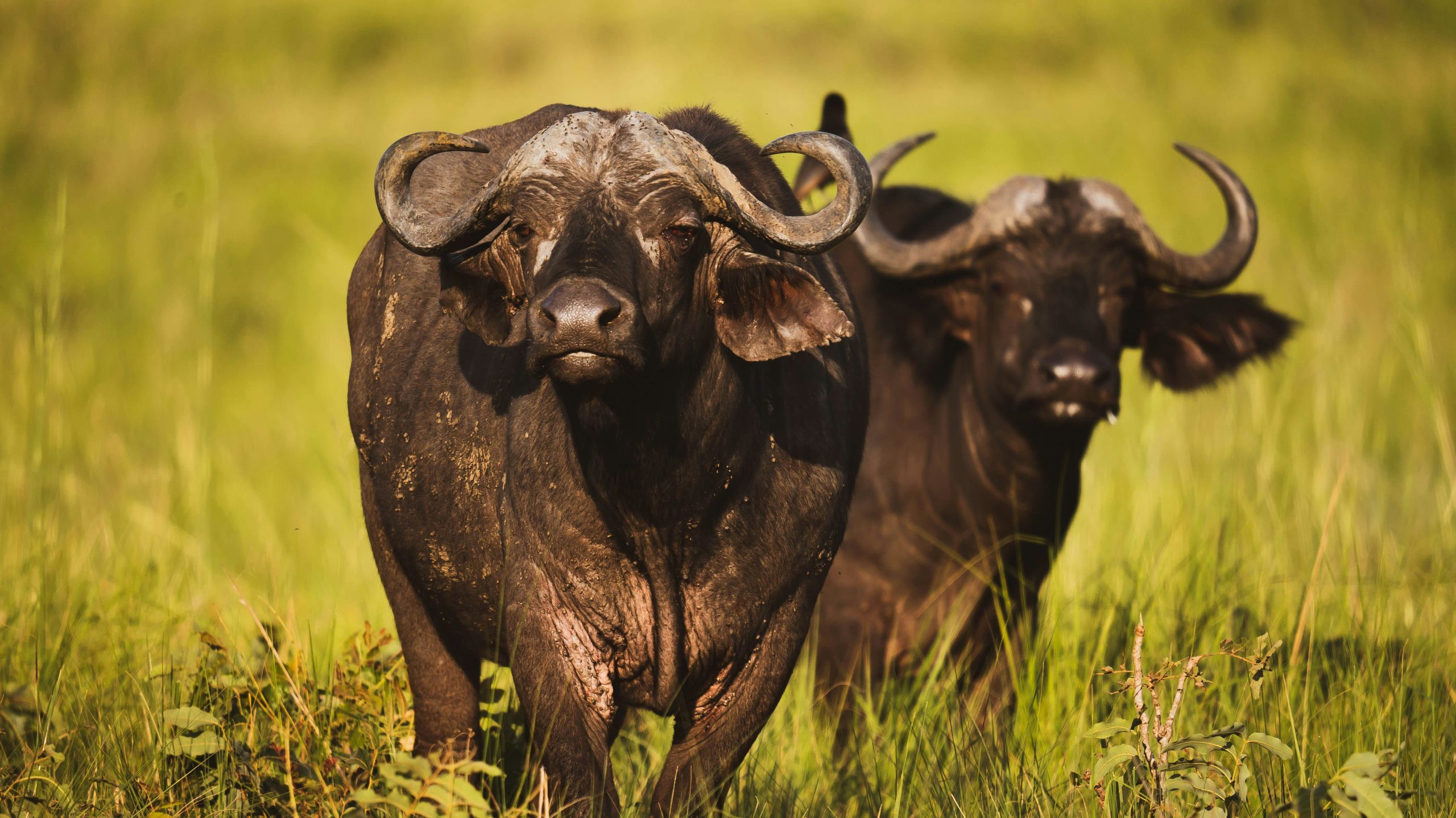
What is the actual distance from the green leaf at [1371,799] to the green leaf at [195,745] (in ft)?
7.93

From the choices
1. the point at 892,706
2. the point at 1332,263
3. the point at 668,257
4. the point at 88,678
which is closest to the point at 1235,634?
the point at 892,706

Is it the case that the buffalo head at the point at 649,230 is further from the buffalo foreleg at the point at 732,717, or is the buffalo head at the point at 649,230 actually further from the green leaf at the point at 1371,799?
the green leaf at the point at 1371,799

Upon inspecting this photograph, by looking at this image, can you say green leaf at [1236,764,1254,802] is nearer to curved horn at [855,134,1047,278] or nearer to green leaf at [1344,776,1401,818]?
green leaf at [1344,776,1401,818]

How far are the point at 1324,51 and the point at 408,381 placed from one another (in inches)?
744

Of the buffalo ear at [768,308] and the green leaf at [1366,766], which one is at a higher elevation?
the buffalo ear at [768,308]

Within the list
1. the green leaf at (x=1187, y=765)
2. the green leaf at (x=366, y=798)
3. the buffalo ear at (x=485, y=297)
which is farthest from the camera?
the buffalo ear at (x=485, y=297)

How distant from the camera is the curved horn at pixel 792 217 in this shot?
11.0 ft

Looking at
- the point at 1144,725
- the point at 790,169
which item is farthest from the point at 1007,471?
the point at 790,169

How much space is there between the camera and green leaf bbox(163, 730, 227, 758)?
3.44m

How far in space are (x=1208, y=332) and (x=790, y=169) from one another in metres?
4.79

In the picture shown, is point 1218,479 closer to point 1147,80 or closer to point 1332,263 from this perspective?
point 1332,263

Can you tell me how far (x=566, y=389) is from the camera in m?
3.38

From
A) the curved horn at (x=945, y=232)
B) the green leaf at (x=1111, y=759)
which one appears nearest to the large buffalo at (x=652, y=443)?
the green leaf at (x=1111, y=759)

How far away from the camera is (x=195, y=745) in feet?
11.3
